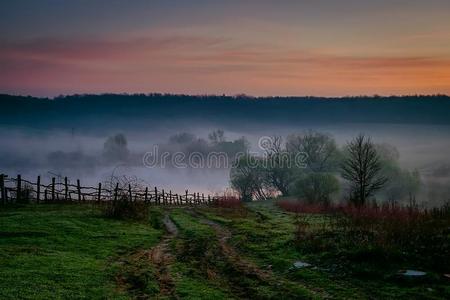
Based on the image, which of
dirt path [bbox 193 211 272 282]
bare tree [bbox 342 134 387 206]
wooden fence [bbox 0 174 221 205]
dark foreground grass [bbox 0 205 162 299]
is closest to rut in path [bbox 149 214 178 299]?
dark foreground grass [bbox 0 205 162 299]

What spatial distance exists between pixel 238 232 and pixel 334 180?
6003cm

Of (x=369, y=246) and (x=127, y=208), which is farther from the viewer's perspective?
(x=127, y=208)

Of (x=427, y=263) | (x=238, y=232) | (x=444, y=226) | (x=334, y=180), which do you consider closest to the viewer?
(x=427, y=263)

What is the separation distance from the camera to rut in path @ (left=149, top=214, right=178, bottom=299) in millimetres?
15977

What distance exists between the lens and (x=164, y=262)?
2109cm

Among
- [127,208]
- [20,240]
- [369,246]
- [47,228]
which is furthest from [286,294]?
[127,208]

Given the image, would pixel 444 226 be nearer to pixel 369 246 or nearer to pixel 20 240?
pixel 369 246

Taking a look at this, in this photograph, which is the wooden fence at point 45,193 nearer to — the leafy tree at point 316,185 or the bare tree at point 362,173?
the bare tree at point 362,173

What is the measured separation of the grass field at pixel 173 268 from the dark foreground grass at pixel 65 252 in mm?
37

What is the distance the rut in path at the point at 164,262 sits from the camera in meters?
16.0

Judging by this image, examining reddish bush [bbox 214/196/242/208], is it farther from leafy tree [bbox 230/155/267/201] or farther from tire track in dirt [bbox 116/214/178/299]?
leafy tree [bbox 230/155/267/201]

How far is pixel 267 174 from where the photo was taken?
364 ft

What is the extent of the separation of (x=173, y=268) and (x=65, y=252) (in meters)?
6.12

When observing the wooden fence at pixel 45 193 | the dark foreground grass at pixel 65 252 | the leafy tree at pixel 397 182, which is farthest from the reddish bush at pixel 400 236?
the leafy tree at pixel 397 182
